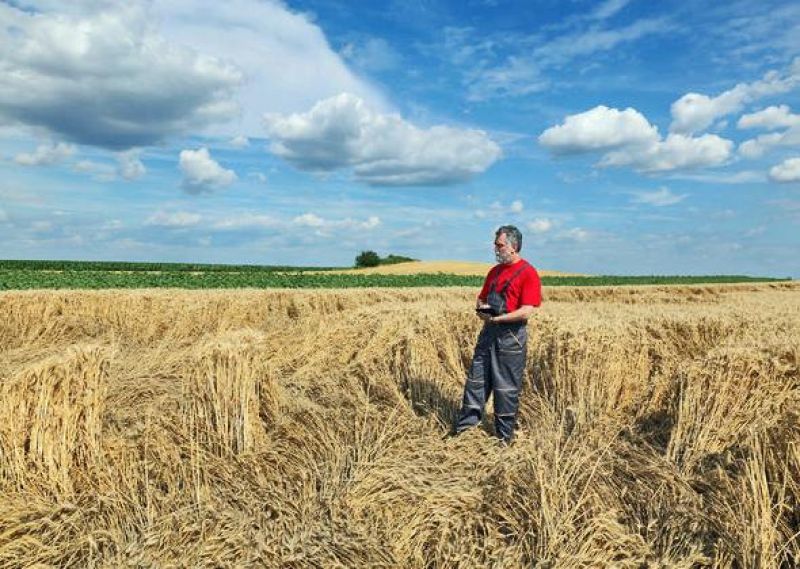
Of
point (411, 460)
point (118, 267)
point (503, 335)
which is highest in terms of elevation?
point (503, 335)

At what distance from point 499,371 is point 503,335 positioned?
1.15 feet

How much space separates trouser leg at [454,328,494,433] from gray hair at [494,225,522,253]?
881mm

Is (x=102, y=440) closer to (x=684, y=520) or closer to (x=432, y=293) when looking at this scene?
(x=684, y=520)

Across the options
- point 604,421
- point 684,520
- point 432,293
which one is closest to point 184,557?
point 684,520

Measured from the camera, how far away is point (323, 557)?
4.12 meters

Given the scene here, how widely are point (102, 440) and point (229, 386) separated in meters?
1.14

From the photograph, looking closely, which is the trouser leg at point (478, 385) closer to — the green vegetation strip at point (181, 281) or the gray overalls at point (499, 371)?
the gray overalls at point (499, 371)

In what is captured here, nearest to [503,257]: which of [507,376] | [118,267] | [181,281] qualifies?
[507,376]

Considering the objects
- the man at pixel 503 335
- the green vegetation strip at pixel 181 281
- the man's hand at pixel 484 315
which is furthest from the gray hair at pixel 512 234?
the green vegetation strip at pixel 181 281

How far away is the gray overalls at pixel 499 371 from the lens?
6.03 m

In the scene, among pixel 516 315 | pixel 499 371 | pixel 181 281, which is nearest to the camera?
pixel 516 315

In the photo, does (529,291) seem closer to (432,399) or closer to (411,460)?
(411,460)

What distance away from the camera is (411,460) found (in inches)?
217

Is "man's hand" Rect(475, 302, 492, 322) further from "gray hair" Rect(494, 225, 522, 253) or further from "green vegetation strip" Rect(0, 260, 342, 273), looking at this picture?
"green vegetation strip" Rect(0, 260, 342, 273)
